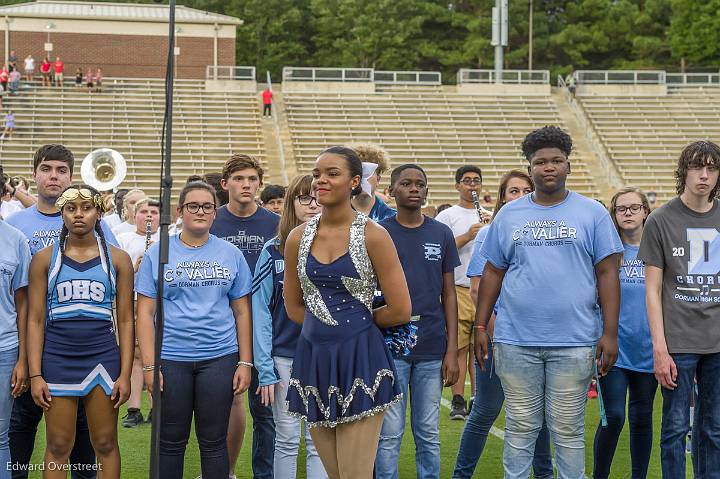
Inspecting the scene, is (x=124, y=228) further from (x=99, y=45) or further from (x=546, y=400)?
(x=99, y=45)

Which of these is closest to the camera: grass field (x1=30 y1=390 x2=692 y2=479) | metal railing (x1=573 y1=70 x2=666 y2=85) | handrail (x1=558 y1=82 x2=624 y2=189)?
grass field (x1=30 y1=390 x2=692 y2=479)

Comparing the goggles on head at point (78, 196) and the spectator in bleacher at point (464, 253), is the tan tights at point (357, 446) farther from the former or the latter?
the spectator in bleacher at point (464, 253)

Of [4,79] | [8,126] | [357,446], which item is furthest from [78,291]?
[4,79]

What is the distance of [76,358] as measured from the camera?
→ 17.6 feet

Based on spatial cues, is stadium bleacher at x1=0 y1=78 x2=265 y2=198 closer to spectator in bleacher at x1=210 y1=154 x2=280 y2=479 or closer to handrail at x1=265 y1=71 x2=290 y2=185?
handrail at x1=265 y1=71 x2=290 y2=185

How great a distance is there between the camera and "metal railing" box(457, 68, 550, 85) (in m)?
36.3

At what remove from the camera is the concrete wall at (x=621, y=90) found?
36.4 m

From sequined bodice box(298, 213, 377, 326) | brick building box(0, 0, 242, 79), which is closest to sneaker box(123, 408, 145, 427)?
sequined bodice box(298, 213, 377, 326)

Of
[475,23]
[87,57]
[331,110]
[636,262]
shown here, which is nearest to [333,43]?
[475,23]

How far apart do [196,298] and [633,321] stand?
8.14ft

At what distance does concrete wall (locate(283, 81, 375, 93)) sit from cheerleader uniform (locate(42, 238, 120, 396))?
30.5 m

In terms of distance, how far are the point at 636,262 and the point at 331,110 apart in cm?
2827

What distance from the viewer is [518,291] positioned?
17.5 feet

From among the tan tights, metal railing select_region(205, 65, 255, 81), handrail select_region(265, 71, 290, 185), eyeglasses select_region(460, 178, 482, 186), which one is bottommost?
the tan tights
